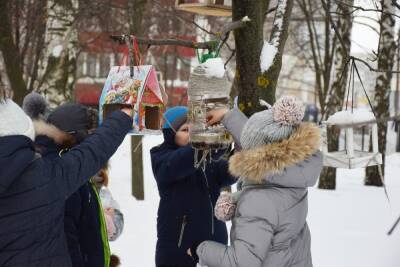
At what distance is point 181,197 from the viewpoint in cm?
314

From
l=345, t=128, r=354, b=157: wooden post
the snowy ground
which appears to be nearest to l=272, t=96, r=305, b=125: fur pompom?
l=345, t=128, r=354, b=157: wooden post

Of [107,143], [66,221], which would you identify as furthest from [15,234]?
[66,221]

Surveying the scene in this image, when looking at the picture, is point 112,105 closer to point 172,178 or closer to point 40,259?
point 172,178

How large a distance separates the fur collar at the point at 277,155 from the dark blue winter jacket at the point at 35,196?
613 millimetres

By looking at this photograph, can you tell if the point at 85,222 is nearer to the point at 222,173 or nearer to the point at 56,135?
the point at 56,135

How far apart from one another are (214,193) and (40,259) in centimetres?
142

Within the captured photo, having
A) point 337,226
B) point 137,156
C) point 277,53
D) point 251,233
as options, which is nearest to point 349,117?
point 277,53

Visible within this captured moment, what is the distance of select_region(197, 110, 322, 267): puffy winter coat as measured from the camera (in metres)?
2.14

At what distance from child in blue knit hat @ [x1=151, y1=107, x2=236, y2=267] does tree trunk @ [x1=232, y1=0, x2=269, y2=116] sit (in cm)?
38

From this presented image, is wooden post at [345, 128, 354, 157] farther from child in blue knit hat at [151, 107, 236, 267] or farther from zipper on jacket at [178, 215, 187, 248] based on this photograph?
zipper on jacket at [178, 215, 187, 248]

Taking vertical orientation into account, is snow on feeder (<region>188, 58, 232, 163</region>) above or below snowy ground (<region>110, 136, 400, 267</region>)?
above

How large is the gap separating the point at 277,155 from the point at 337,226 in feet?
18.1

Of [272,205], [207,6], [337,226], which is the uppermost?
[207,6]

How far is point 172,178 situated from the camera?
307 cm
